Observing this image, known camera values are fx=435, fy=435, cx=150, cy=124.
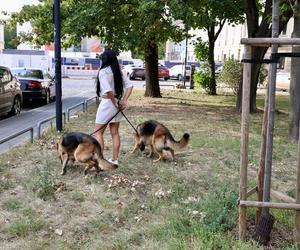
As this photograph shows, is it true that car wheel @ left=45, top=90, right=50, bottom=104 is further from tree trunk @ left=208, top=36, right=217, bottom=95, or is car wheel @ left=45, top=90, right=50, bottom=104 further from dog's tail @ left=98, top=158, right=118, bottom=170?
dog's tail @ left=98, top=158, right=118, bottom=170

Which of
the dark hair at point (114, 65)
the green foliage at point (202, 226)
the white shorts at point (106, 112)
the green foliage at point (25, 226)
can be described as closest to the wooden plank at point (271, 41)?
the green foliage at point (202, 226)

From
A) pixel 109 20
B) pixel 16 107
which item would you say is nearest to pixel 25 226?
pixel 16 107

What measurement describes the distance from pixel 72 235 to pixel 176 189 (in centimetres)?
176

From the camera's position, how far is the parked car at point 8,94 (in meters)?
12.9

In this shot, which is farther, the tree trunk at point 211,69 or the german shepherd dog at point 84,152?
the tree trunk at point 211,69

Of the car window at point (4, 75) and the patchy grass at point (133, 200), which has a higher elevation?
the car window at point (4, 75)

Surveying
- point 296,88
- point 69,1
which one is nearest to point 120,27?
point 69,1

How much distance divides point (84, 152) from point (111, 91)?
1.02 metres

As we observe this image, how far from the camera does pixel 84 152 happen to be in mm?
6062

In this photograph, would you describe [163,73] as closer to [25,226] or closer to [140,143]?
[140,143]

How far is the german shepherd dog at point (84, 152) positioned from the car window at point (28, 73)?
12180 mm

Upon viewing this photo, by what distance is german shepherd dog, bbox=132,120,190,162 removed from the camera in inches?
277

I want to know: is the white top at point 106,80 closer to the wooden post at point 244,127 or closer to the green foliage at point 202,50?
the wooden post at point 244,127

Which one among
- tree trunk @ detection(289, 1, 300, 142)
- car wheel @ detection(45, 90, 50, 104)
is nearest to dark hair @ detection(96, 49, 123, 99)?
tree trunk @ detection(289, 1, 300, 142)
